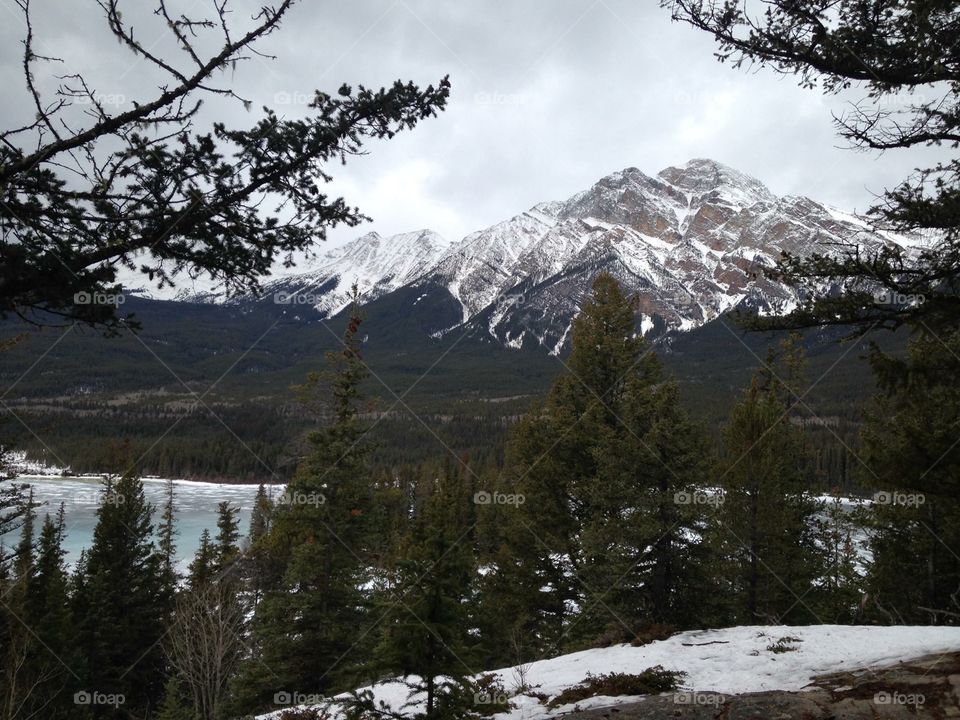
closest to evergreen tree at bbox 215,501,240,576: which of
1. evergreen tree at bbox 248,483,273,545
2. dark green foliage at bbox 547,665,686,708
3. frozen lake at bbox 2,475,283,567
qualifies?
evergreen tree at bbox 248,483,273,545

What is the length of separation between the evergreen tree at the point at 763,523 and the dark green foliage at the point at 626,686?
6691 mm

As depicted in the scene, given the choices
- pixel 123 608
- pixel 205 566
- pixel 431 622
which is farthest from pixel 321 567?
pixel 205 566

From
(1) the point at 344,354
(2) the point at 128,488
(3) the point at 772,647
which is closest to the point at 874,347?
(3) the point at 772,647

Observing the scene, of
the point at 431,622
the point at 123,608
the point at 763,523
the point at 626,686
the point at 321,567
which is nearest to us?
the point at 431,622

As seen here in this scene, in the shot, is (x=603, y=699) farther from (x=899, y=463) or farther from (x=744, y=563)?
(x=744, y=563)

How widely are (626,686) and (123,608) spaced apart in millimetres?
25874

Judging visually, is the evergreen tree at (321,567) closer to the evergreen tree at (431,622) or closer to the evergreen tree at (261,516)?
the evergreen tree at (261,516)

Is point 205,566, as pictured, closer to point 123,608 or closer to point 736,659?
point 123,608

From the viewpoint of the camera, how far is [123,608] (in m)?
25.0

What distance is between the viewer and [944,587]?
13664 mm

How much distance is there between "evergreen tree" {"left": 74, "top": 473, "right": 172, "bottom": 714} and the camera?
938 inches

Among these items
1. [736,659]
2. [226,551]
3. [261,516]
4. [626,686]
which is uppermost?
[736,659]

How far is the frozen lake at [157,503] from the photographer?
5188 centimetres

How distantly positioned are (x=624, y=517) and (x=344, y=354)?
8890 millimetres
